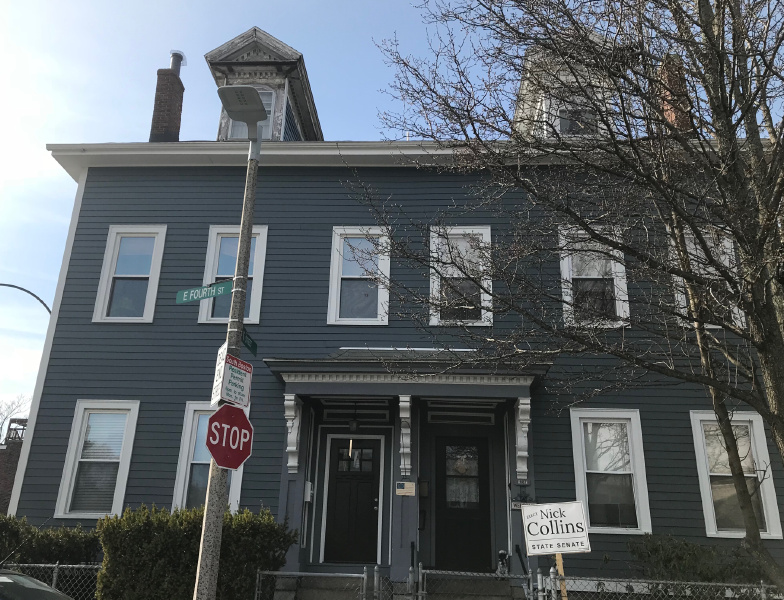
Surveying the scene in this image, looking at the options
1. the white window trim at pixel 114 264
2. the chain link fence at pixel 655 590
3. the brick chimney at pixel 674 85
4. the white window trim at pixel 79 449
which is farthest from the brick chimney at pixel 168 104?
the chain link fence at pixel 655 590

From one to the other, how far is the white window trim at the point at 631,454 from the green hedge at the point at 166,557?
526cm

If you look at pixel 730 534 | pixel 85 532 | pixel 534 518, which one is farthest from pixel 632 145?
pixel 85 532

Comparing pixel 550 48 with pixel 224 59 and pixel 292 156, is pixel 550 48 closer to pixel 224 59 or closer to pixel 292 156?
pixel 292 156

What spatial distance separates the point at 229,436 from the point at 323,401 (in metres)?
5.21

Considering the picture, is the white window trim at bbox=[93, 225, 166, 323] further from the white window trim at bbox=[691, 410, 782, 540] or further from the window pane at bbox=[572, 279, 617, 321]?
the white window trim at bbox=[691, 410, 782, 540]

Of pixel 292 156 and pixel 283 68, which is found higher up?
pixel 283 68

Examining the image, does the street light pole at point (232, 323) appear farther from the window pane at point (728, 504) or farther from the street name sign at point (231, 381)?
the window pane at point (728, 504)

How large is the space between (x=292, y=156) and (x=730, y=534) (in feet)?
32.3

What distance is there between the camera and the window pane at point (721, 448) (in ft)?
36.2

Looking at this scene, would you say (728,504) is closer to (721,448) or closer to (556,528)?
(721,448)

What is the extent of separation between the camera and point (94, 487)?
11.7 meters

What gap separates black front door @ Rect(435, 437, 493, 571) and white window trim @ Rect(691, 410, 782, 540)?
3.40 metres

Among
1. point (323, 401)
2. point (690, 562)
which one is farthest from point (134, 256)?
point (690, 562)

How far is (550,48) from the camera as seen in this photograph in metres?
6.75
